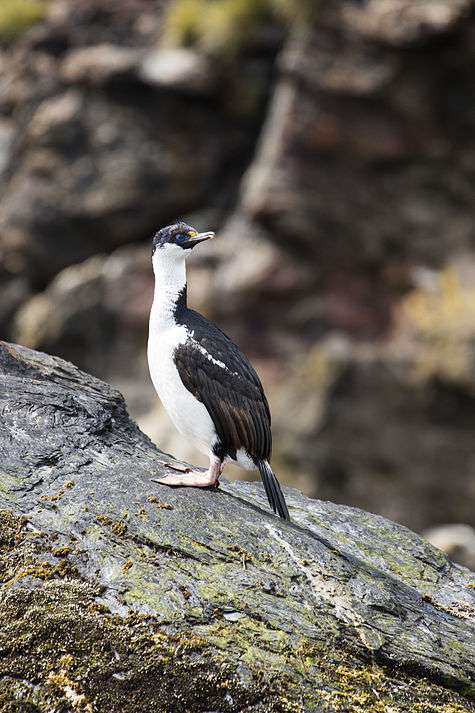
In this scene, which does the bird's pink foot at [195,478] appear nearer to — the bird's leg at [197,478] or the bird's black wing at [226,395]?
the bird's leg at [197,478]

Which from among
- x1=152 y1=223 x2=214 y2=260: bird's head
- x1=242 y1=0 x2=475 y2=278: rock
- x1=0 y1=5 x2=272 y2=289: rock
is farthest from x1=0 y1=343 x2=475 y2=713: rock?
x1=0 y1=5 x2=272 y2=289: rock

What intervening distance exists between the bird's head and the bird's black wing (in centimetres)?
81

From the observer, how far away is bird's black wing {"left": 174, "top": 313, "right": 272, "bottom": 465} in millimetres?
6379

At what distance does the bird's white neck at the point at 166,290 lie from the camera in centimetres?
673

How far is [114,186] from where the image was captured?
19.2m

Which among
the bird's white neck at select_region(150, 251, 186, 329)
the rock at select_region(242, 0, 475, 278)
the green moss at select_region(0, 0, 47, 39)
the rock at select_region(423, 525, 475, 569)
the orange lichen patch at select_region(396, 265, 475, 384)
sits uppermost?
the green moss at select_region(0, 0, 47, 39)

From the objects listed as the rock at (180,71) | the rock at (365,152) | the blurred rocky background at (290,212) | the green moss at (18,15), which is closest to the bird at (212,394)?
the blurred rocky background at (290,212)

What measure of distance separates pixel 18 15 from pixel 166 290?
1606 centimetres

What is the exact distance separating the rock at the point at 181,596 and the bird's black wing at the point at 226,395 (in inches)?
15.8

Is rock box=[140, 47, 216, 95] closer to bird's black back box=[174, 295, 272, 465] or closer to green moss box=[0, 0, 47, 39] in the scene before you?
green moss box=[0, 0, 47, 39]

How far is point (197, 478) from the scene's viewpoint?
237 inches

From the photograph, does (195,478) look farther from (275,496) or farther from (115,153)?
(115,153)

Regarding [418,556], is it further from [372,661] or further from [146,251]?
[146,251]

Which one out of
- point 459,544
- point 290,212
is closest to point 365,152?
point 290,212
